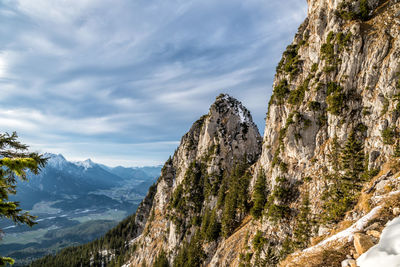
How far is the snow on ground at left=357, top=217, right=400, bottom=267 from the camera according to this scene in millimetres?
8659

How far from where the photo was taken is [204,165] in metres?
111

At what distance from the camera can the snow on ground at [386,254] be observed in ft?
28.4

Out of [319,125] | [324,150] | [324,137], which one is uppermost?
[319,125]

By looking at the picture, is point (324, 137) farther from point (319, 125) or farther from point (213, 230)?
point (213, 230)

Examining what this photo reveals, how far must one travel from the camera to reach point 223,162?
4053 inches

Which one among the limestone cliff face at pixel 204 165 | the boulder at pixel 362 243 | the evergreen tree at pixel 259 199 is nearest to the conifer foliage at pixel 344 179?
the evergreen tree at pixel 259 199

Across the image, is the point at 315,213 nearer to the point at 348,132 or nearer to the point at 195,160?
the point at 348,132

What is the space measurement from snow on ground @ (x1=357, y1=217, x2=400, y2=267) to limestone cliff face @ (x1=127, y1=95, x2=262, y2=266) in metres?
85.2

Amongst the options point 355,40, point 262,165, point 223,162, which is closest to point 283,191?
point 262,165

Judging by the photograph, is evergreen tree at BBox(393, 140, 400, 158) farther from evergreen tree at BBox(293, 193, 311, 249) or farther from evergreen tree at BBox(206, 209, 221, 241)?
evergreen tree at BBox(206, 209, 221, 241)

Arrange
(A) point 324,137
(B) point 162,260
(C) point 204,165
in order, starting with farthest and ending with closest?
(C) point 204,165 → (B) point 162,260 → (A) point 324,137

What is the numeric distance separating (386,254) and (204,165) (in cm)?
10302

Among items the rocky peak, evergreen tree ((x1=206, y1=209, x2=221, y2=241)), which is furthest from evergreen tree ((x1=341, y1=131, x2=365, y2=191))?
the rocky peak

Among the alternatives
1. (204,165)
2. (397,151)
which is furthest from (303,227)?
(204,165)
